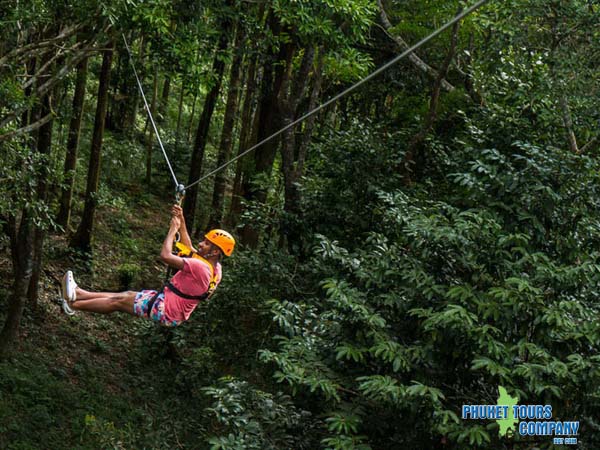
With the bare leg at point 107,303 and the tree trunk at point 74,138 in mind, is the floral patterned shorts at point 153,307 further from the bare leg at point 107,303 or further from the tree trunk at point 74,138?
the tree trunk at point 74,138

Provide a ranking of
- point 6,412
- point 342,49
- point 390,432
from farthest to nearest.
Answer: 1. point 6,412
2. point 342,49
3. point 390,432

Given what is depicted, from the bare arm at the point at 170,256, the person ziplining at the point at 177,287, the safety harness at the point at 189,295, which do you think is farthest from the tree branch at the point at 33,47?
the bare arm at the point at 170,256

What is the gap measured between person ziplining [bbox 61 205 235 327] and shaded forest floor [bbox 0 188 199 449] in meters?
1.00

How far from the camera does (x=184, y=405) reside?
8.20m

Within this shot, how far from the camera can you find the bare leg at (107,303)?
19.3ft

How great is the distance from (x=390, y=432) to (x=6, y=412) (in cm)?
543

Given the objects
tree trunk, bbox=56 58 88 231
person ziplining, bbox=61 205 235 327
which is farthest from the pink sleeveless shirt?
tree trunk, bbox=56 58 88 231

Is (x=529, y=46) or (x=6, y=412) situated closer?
(x=529, y=46)

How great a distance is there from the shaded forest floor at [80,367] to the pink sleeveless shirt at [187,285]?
1.07 metres

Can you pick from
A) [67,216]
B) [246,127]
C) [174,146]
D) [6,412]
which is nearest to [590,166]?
[6,412]

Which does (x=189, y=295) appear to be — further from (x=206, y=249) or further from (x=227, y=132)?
(x=227, y=132)

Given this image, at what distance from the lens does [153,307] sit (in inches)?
225

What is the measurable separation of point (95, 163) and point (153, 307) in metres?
7.22

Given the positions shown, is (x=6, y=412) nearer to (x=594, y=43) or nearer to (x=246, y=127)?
(x=594, y=43)
